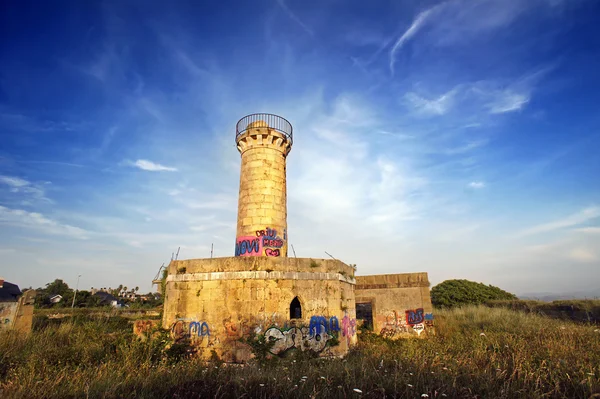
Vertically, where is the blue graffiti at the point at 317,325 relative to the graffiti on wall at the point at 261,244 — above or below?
below

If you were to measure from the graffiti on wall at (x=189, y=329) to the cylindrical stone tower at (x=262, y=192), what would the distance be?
434 cm

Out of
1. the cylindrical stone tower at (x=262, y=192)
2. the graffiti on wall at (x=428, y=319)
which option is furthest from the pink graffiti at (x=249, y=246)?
the graffiti on wall at (x=428, y=319)

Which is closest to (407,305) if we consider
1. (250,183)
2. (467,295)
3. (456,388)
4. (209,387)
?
(250,183)

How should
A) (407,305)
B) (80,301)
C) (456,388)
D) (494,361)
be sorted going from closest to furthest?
(456,388)
(494,361)
(407,305)
(80,301)

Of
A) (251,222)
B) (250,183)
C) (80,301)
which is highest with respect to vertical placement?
→ (250,183)

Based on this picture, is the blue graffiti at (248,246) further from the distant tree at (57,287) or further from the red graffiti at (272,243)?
the distant tree at (57,287)

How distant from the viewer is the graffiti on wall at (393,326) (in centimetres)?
1484

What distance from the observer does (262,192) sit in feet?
46.8

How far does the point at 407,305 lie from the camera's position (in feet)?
49.5

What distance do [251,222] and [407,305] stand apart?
27.7 feet

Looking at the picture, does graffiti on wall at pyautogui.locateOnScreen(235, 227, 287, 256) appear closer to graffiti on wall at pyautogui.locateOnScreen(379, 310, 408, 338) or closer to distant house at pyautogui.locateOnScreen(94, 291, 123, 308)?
graffiti on wall at pyautogui.locateOnScreen(379, 310, 408, 338)

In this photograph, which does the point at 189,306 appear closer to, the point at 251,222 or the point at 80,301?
the point at 251,222

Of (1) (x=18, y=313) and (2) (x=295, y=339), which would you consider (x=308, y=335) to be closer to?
(2) (x=295, y=339)

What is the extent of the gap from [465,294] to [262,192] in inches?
905
